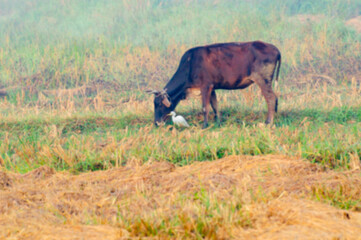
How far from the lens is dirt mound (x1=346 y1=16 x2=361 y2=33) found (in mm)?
16797

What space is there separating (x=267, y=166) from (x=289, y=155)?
0.64 metres

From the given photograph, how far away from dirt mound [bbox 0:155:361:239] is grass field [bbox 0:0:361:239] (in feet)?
0.09

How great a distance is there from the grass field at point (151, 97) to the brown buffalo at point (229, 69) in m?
0.45

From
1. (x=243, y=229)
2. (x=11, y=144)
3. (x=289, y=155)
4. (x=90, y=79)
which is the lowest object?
(x=90, y=79)

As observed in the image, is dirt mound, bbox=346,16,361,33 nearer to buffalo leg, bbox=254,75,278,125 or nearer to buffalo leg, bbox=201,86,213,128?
buffalo leg, bbox=254,75,278,125

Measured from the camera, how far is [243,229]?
3604mm

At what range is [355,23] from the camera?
56.9ft

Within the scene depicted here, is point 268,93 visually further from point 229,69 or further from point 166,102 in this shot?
point 166,102

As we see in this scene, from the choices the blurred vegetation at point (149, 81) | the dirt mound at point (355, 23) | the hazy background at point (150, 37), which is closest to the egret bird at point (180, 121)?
the blurred vegetation at point (149, 81)

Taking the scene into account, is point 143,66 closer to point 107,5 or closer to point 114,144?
point 107,5

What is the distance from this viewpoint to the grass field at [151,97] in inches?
210

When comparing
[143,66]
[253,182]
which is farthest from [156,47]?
[253,182]

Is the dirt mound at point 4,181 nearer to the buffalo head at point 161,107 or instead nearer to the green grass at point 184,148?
the green grass at point 184,148

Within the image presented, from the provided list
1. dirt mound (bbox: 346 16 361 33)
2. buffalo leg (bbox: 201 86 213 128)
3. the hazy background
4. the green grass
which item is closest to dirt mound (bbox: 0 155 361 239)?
the green grass
